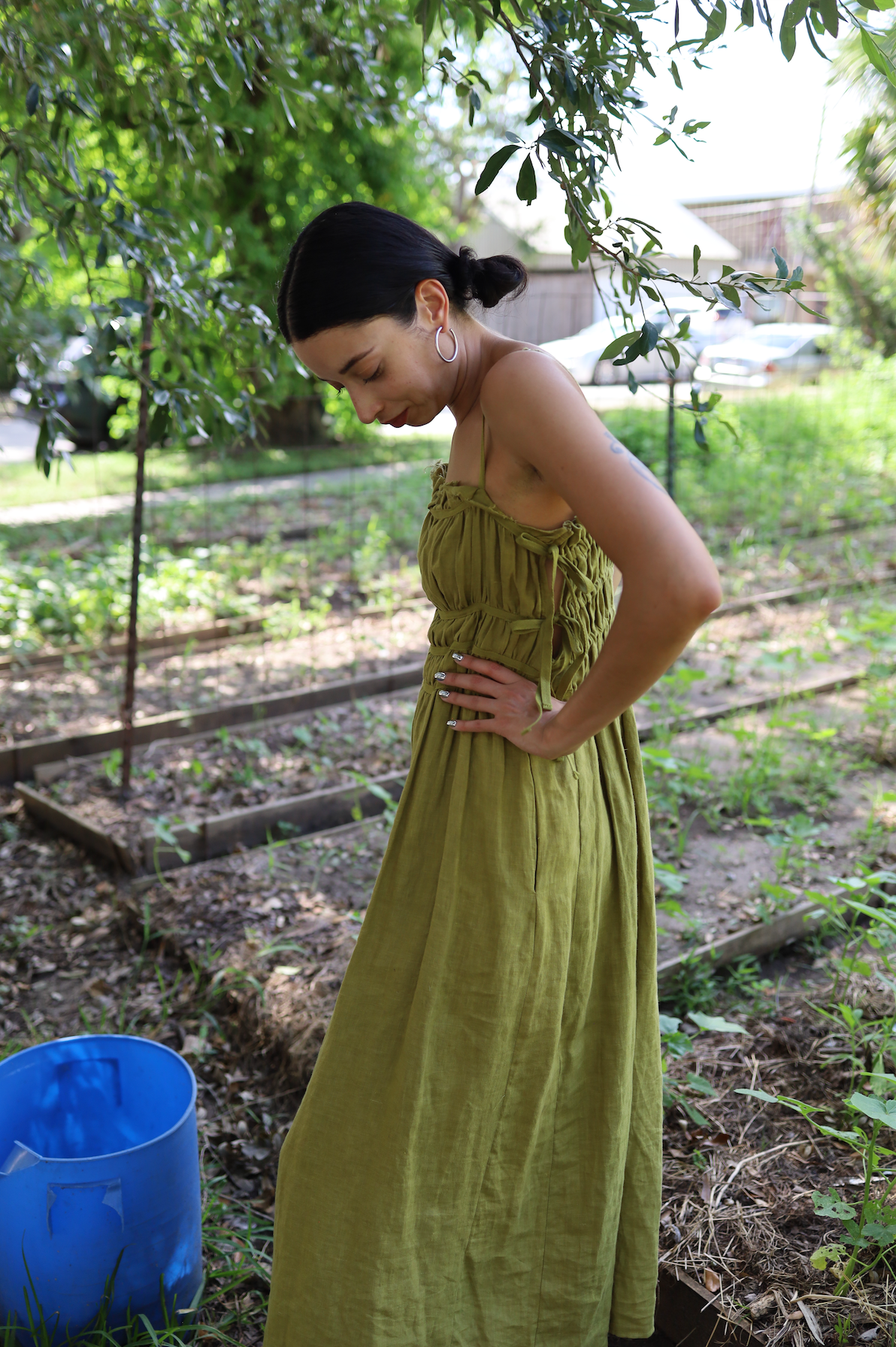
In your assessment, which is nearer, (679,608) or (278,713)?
(679,608)

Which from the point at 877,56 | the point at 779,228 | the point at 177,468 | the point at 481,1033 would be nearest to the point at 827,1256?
the point at 481,1033

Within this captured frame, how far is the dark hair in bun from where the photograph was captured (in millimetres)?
1411

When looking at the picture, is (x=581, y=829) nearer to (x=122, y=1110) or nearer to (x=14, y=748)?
(x=122, y=1110)

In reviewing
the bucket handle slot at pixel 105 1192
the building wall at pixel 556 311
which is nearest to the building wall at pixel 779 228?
the building wall at pixel 556 311

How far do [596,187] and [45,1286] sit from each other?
2.15 m

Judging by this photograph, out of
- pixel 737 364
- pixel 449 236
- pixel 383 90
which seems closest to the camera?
pixel 383 90

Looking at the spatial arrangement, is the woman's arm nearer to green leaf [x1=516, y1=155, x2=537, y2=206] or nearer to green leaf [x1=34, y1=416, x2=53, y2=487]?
green leaf [x1=516, y1=155, x2=537, y2=206]

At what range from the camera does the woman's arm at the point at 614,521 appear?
129 centimetres

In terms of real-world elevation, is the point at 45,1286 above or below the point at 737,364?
below

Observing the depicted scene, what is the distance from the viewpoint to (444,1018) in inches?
60.3

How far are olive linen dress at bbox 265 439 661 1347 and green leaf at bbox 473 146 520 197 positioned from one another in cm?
48

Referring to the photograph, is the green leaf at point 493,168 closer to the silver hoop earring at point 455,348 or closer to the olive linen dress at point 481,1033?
the silver hoop earring at point 455,348

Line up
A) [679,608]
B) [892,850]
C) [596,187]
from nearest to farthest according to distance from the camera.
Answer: [679,608]
[596,187]
[892,850]

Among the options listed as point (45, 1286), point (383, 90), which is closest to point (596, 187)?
point (383, 90)
